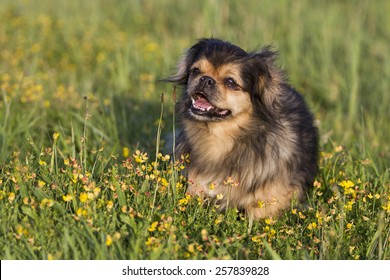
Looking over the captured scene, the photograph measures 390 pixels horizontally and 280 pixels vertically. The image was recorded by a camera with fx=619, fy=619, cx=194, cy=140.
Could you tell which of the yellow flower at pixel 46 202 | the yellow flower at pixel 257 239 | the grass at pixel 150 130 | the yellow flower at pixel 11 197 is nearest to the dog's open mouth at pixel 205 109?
the grass at pixel 150 130

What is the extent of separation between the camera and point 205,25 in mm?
7145

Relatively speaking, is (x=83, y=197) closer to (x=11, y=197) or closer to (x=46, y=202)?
(x=46, y=202)

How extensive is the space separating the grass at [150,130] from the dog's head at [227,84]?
0.34 m

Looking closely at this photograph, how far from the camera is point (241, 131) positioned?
3.75 metres

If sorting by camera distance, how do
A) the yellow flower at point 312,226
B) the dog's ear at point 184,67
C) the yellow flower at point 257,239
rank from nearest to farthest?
the yellow flower at point 257,239 → the yellow flower at point 312,226 → the dog's ear at point 184,67

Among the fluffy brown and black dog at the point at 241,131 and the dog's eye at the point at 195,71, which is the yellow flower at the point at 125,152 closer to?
the fluffy brown and black dog at the point at 241,131

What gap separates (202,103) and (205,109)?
5cm

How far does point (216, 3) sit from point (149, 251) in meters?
4.71

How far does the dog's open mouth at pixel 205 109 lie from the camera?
11.9 feet

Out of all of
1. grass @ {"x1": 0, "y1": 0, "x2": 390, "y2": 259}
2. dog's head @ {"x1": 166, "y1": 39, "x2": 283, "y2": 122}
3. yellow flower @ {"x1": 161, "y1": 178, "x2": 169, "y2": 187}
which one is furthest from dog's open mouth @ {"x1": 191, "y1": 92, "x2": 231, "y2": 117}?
yellow flower @ {"x1": 161, "y1": 178, "x2": 169, "y2": 187}

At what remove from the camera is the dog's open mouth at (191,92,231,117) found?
364cm

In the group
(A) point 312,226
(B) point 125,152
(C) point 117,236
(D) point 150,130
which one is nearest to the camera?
(C) point 117,236

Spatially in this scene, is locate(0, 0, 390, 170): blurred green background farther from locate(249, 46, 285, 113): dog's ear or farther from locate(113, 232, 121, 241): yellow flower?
locate(113, 232, 121, 241): yellow flower

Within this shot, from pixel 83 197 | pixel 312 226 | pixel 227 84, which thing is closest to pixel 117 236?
pixel 83 197
